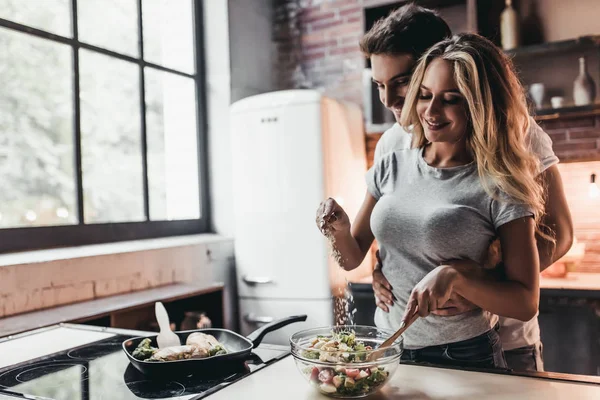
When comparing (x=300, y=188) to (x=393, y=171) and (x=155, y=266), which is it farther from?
(x=393, y=171)

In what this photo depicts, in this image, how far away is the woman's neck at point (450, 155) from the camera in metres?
1.45

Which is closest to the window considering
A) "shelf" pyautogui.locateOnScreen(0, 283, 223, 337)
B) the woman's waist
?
"shelf" pyautogui.locateOnScreen(0, 283, 223, 337)

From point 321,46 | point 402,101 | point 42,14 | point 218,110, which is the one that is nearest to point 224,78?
point 218,110

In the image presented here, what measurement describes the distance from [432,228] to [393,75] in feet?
1.68

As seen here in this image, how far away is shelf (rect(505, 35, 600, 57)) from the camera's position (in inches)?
115

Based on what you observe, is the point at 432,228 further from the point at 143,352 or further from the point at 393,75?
the point at 143,352

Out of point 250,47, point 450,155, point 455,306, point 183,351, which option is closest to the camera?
point 183,351

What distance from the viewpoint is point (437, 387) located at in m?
1.07

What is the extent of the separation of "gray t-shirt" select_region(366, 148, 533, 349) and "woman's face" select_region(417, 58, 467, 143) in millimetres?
95

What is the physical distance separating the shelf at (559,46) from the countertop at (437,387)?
85.6 inches

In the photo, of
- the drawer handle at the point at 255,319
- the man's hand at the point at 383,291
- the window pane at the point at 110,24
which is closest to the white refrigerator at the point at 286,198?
the drawer handle at the point at 255,319

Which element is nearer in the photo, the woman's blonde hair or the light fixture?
the woman's blonde hair

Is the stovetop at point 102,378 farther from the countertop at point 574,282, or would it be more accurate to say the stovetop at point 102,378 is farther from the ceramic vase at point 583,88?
the ceramic vase at point 583,88

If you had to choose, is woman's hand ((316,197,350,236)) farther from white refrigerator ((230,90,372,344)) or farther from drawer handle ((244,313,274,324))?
drawer handle ((244,313,274,324))
